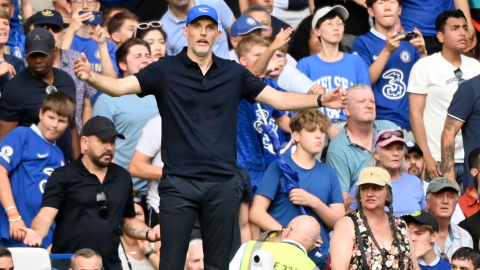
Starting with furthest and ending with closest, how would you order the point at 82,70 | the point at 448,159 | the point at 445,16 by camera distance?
the point at 445,16 < the point at 448,159 < the point at 82,70

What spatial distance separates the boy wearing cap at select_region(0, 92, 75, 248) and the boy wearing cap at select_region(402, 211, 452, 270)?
3095 millimetres

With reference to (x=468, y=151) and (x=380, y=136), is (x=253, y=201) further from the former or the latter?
(x=468, y=151)

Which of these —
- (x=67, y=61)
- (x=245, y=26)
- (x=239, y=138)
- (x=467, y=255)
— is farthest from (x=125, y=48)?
(x=467, y=255)

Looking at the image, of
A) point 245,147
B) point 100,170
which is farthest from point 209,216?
point 245,147

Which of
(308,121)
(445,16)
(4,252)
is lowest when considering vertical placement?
(4,252)

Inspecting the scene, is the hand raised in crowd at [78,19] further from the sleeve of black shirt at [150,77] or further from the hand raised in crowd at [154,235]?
the sleeve of black shirt at [150,77]

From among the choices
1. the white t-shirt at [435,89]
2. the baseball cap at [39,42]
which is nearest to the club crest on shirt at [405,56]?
the white t-shirt at [435,89]

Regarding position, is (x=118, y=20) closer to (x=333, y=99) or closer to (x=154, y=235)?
(x=154, y=235)

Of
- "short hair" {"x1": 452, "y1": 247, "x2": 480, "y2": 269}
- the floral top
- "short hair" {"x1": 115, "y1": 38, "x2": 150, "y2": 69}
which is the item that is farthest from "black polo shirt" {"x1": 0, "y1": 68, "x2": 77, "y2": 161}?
"short hair" {"x1": 452, "y1": 247, "x2": 480, "y2": 269}

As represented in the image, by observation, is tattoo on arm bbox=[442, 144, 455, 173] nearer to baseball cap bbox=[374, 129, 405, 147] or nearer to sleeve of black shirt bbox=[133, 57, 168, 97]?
baseball cap bbox=[374, 129, 405, 147]

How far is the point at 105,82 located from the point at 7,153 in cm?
214

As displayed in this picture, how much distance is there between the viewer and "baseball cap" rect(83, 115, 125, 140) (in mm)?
7441

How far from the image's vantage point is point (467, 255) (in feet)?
25.2

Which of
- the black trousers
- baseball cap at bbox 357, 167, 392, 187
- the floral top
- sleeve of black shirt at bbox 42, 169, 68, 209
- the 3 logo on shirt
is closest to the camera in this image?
the black trousers
